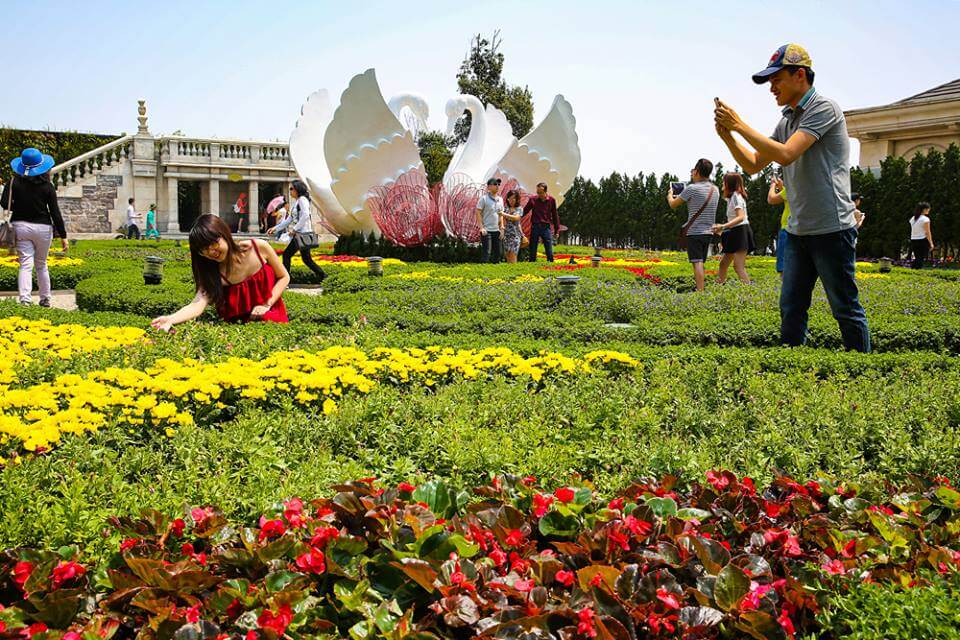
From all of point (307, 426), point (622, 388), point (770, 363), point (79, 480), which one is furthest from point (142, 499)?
point (770, 363)

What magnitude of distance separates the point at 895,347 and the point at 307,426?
4727 millimetres

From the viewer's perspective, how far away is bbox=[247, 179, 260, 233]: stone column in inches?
1282

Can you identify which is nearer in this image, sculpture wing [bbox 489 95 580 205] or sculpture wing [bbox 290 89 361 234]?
sculpture wing [bbox 290 89 361 234]

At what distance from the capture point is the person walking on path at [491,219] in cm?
1368

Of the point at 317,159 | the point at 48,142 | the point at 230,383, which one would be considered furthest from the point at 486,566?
the point at 48,142

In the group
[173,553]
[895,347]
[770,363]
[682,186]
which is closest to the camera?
[173,553]

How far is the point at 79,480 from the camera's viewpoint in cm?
242

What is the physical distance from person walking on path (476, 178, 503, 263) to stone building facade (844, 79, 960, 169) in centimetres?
1422

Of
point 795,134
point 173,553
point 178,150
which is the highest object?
point 178,150

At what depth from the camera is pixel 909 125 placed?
22.8 meters

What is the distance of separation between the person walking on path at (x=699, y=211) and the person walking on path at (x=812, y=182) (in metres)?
4.03

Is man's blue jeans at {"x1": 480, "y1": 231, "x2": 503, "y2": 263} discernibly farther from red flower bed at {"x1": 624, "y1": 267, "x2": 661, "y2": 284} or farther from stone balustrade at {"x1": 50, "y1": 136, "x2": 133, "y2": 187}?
stone balustrade at {"x1": 50, "y1": 136, "x2": 133, "y2": 187}

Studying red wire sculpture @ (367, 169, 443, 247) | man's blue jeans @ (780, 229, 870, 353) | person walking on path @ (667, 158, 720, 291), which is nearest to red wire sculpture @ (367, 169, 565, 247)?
red wire sculpture @ (367, 169, 443, 247)

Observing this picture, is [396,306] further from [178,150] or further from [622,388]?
[178,150]
